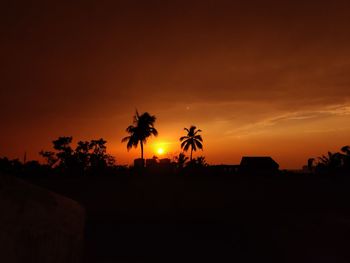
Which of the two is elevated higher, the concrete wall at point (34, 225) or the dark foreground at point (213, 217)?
the concrete wall at point (34, 225)

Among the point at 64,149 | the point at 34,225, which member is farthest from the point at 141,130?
the point at 34,225

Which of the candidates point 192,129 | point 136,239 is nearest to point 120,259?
point 136,239

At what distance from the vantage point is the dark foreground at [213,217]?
11023mm

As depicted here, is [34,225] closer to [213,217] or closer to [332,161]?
[213,217]

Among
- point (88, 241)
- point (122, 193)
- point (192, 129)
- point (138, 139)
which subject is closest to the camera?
point (88, 241)

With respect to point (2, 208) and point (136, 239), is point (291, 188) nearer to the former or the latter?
point (136, 239)

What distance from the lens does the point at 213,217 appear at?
1438cm

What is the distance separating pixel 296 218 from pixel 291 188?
2.63 metres

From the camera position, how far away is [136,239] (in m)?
12.0

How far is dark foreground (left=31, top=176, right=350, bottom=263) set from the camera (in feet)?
36.2

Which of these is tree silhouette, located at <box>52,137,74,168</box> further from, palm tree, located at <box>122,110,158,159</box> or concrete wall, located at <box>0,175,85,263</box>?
concrete wall, located at <box>0,175,85,263</box>

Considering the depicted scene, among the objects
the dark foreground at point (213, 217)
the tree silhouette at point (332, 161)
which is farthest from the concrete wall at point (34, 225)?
the tree silhouette at point (332, 161)

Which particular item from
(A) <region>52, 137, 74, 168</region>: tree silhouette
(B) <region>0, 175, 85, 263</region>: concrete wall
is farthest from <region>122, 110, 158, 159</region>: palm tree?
(B) <region>0, 175, 85, 263</region>: concrete wall

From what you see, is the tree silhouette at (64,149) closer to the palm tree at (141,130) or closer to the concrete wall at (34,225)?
the palm tree at (141,130)
